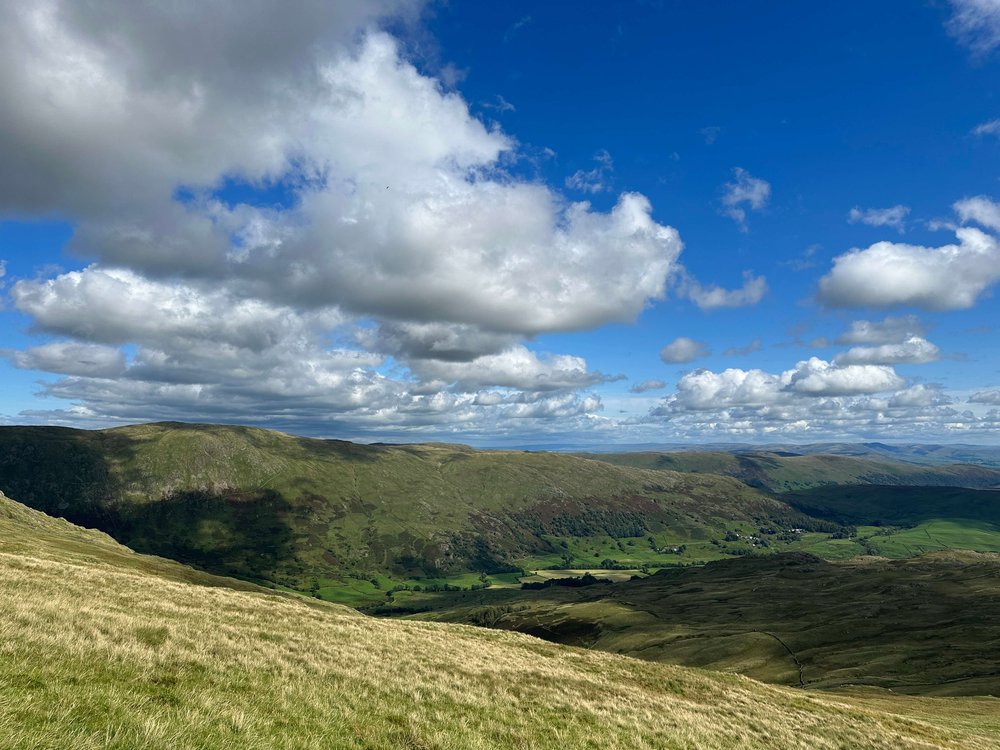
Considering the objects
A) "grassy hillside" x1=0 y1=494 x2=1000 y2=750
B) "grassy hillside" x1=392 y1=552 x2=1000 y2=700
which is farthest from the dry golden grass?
"grassy hillside" x1=392 y1=552 x2=1000 y2=700

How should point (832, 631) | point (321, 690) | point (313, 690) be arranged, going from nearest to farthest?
point (313, 690), point (321, 690), point (832, 631)

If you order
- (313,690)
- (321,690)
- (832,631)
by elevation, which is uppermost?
(313,690)

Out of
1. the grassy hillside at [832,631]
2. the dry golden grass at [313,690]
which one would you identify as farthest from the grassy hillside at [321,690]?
the grassy hillside at [832,631]

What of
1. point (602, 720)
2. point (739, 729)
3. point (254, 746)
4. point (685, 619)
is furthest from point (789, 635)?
point (254, 746)

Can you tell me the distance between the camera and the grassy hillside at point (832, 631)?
85.7m

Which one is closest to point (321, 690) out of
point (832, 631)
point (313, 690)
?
point (313, 690)

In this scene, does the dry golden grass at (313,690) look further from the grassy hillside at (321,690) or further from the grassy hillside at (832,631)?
the grassy hillside at (832,631)

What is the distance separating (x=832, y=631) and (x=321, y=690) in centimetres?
13803

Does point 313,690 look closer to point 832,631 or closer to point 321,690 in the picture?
point 321,690

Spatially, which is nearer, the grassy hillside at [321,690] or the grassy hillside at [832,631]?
the grassy hillside at [321,690]

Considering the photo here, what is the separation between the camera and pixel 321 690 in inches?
800

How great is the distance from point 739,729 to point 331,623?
26.2 metres

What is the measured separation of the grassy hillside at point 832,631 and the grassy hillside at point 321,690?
52.6 m

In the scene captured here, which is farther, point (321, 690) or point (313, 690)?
point (321, 690)
